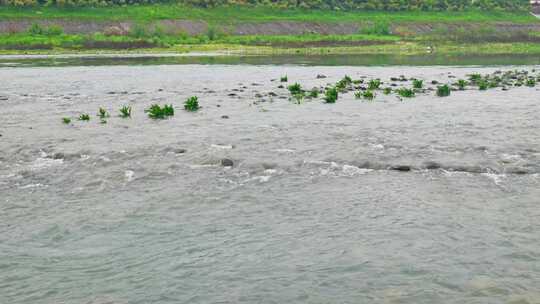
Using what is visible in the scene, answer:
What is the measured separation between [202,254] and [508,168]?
36.3 ft

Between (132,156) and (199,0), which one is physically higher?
(199,0)

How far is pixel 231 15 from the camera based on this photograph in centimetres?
14262

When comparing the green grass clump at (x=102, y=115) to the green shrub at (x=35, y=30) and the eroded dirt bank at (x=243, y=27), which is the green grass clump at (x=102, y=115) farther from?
the eroded dirt bank at (x=243, y=27)

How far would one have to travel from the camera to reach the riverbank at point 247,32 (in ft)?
359

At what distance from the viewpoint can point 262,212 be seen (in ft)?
49.7

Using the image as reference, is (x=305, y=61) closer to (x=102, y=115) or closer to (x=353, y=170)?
(x=102, y=115)

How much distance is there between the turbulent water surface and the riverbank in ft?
256

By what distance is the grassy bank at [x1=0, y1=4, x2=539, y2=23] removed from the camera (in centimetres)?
13012

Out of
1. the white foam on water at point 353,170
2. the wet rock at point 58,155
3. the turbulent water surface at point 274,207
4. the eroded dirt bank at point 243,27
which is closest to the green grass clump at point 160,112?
the turbulent water surface at point 274,207

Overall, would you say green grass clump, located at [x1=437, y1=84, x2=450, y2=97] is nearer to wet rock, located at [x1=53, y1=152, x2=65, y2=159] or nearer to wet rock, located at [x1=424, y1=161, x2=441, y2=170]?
wet rock, located at [x1=424, y1=161, x2=441, y2=170]

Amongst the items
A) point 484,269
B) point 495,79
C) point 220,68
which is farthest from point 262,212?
point 220,68

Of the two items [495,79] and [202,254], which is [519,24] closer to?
[495,79]

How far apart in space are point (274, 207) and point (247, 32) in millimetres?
120077

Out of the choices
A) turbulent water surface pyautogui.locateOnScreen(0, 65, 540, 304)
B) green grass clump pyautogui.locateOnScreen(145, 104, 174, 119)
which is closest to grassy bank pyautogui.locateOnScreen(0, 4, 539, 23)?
green grass clump pyautogui.locateOnScreen(145, 104, 174, 119)
